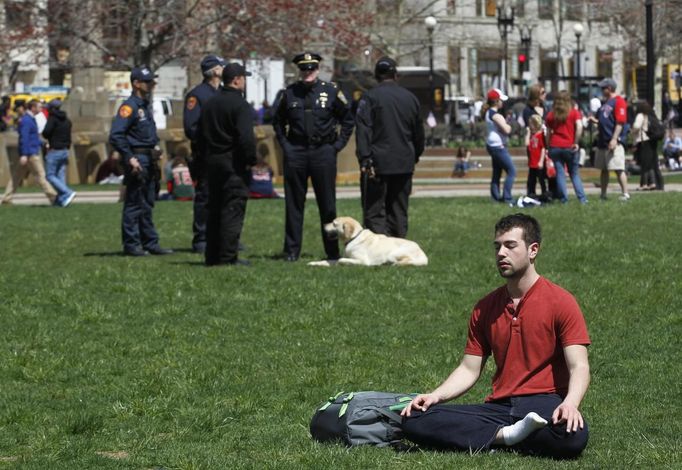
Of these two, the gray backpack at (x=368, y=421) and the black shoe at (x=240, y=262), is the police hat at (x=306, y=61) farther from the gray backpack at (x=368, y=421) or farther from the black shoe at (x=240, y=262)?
the gray backpack at (x=368, y=421)

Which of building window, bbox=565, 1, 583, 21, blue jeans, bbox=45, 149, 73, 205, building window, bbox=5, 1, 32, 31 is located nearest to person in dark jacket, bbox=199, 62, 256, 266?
blue jeans, bbox=45, 149, 73, 205

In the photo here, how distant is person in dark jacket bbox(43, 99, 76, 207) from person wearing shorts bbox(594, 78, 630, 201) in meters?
8.43

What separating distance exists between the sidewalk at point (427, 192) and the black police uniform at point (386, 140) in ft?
30.0

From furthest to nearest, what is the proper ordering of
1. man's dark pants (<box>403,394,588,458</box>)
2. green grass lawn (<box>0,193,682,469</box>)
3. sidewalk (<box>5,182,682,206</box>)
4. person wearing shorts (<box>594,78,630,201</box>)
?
sidewalk (<box>5,182,682,206</box>) → person wearing shorts (<box>594,78,630,201</box>) → green grass lawn (<box>0,193,682,469</box>) → man's dark pants (<box>403,394,588,458</box>)

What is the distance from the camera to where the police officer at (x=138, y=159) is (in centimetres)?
1580

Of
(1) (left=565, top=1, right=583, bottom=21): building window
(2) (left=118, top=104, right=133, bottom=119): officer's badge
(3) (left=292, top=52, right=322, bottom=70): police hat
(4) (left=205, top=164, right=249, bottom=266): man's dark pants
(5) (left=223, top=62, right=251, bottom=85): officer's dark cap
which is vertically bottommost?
(4) (left=205, top=164, right=249, bottom=266): man's dark pants

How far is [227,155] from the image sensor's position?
14.5 m

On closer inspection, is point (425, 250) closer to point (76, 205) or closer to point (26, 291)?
point (26, 291)

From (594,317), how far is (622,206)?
10.1m

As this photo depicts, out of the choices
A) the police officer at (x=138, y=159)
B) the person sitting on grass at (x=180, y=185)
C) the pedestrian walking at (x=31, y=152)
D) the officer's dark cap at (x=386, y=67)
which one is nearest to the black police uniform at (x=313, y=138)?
the officer's dark cap at (x=386, y=67)

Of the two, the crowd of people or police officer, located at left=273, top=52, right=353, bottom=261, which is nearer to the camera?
police officer, located at left=273, top=52, right=353, bottom=261

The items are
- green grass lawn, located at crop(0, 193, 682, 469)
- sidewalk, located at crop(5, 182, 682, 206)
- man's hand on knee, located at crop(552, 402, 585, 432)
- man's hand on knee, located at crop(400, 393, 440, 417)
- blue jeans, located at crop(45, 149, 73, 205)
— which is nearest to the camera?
man's hand on knee, located at crop(552, 402, 585, 432)

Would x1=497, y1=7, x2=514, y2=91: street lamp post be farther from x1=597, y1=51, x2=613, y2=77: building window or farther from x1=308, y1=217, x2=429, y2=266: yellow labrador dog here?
x1=308, y1=217, x2=429, y2=266: yellow labrador dog

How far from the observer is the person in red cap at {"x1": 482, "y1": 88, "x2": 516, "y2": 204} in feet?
75.4
